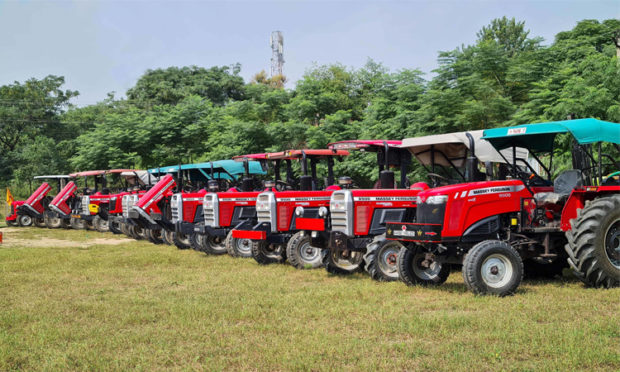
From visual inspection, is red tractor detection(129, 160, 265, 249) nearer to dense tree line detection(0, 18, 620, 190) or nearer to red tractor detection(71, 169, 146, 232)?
red tractor detection(71, 169, 146, 232)

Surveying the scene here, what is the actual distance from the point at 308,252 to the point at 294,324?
4.65 m

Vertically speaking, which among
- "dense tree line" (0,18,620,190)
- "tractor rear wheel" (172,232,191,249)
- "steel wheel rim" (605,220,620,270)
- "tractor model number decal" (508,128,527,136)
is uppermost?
"dense tree line" (0,18,620,190)

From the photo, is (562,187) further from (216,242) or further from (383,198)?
(216,242)

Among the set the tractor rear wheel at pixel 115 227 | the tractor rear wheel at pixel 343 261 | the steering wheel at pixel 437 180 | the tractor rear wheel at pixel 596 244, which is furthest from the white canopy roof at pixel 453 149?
the tractor rear wheel at pixel 115 227

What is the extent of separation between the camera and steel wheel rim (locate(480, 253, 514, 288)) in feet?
25.0

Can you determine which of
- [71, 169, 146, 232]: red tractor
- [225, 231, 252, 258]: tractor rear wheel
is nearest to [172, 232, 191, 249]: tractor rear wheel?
[225, 231, 252, 258]: tractor rear wheel

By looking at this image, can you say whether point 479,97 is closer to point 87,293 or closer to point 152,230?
point 152,230

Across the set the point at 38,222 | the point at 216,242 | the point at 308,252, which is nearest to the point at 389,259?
the point at 308,252

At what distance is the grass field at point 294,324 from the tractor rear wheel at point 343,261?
24 centimetres

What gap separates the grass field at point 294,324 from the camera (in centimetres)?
520

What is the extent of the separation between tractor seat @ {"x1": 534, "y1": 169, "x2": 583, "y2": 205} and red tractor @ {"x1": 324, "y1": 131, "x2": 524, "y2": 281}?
0.95 metres

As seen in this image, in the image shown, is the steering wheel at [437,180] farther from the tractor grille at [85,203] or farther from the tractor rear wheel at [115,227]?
the tractor grille at [85,203]

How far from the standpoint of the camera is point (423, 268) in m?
8.58

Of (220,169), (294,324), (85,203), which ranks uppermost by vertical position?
(220,169)
